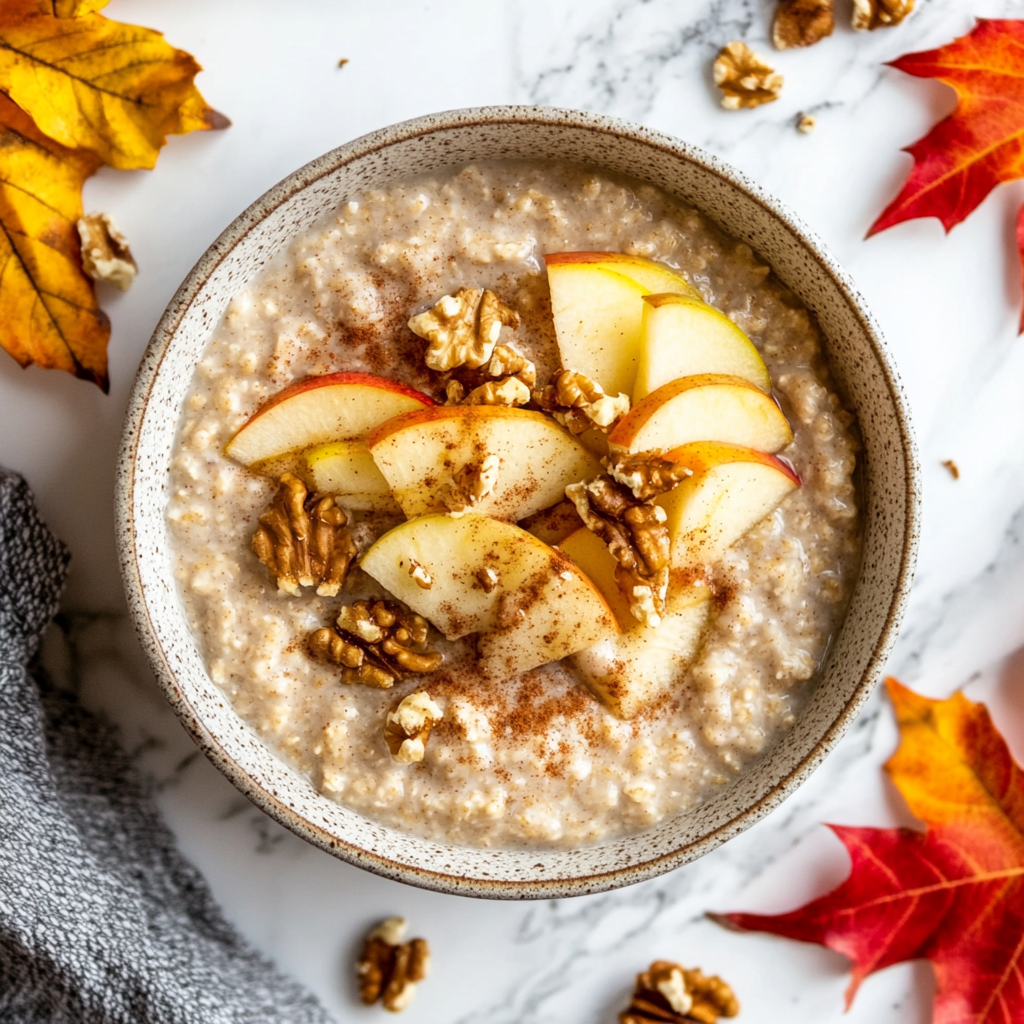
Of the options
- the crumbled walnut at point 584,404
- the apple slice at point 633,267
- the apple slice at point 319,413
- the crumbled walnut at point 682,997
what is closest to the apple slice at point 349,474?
the apple slice at point 319,413

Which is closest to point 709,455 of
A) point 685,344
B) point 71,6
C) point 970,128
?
point 685,344

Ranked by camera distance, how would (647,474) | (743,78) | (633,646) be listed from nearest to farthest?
(647,474), (633,646), (743,78)

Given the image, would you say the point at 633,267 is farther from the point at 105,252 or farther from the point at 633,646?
the point at 105,252

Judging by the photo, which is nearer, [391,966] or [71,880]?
[71,880]

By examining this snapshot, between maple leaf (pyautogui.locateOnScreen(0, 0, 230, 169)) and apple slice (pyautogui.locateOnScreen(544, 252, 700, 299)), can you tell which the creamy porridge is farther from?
maple leaf (pyautogui.locateOnScreen(0, 0, 230, 169))

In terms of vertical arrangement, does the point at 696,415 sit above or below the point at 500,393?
above

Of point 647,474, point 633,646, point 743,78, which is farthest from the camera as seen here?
point 743,78

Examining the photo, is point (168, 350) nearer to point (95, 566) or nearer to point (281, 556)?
point (281, 556)

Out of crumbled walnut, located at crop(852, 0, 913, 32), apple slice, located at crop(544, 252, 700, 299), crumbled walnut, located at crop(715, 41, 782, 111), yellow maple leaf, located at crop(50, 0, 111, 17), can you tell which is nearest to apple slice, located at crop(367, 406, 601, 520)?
apple slice, located at crop(544, 252, 700, 299)

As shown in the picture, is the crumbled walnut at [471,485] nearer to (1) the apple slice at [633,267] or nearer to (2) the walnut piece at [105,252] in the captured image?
(1) the apple slice at [633,267]
